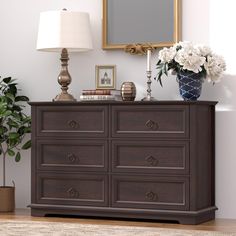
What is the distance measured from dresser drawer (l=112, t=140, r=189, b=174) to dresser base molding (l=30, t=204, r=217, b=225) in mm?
261

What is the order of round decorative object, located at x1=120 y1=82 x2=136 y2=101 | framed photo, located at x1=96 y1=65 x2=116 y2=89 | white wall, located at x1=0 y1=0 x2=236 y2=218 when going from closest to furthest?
round decorative object, located at x1=120 y1=82 x2=136 y2=101 < white wall, located at x1=0 y1=0 x2=236 y2=218 < framed photo, located at x1=96 y1=65 x2=116 y2=89

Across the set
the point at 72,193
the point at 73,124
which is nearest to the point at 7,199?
the point at 72,193

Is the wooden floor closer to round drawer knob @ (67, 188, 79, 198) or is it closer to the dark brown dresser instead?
the dark brown dresser

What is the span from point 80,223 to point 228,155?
110cm

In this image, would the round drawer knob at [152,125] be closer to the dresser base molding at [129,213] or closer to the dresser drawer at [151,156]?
the dresser drawer at [151,156]

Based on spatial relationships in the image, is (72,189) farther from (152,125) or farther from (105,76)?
(105,76)

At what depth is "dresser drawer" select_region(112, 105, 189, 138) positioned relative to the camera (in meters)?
4.99

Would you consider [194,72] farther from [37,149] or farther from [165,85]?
[37,149]

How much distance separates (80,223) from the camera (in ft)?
16.5

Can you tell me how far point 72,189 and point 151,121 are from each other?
0.73m

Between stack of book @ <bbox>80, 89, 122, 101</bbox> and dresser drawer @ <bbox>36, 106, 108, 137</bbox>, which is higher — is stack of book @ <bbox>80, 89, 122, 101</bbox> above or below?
above

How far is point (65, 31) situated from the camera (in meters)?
5.40

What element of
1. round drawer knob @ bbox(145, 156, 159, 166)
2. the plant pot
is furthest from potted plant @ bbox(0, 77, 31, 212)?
round drawer knob @ bbox(145, 156, 159, 166)

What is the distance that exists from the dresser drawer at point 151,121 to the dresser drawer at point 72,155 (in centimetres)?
17
